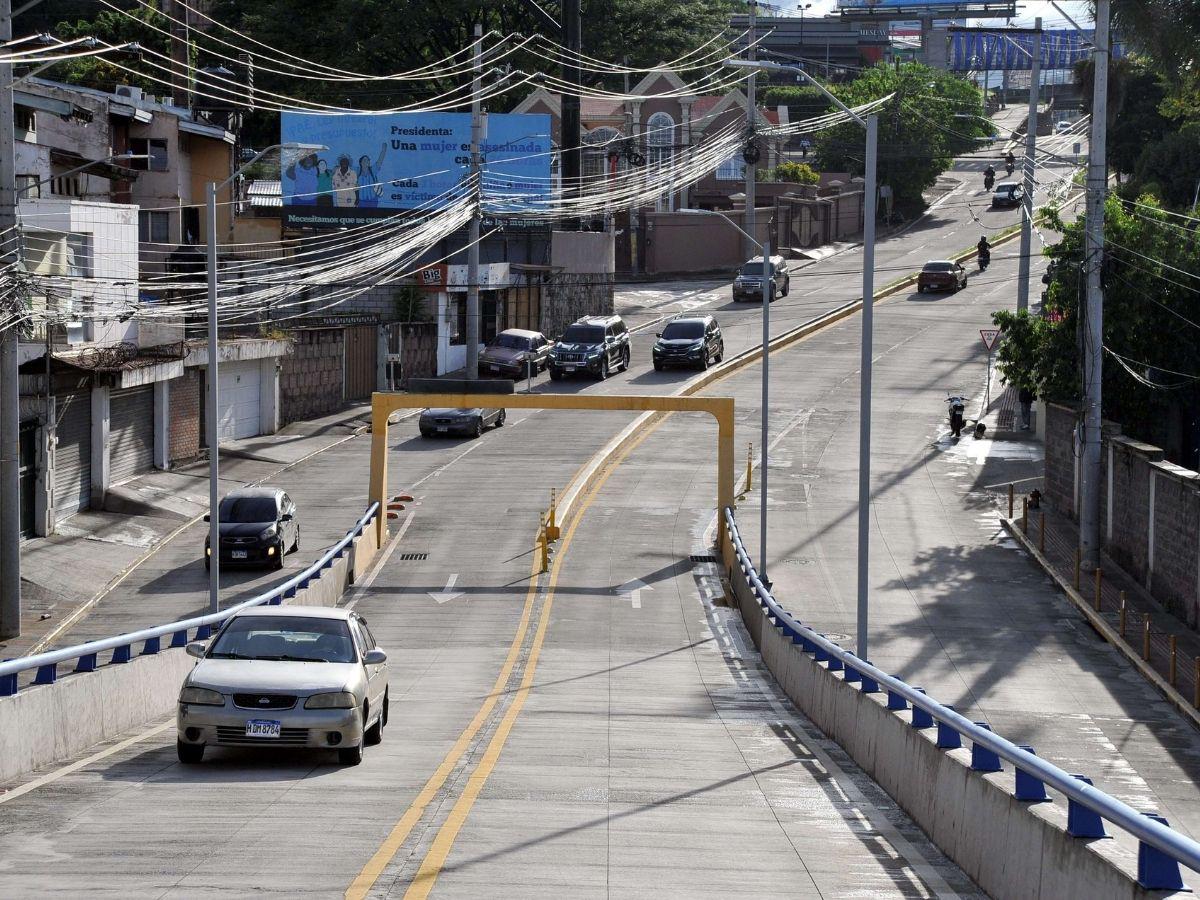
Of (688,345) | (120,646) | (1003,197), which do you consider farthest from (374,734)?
(1003,197)

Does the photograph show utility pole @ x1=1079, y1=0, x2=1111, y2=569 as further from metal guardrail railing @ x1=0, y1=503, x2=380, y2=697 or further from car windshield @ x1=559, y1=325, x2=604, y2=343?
car windshield @ x1=559, y1=325, x2=604, y2=343

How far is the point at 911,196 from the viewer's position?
110812 millimetres

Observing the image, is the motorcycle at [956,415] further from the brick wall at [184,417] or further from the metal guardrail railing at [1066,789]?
the metal guardrail railing at [1066,789]

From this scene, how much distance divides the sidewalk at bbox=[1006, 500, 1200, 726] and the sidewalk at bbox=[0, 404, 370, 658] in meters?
20.0

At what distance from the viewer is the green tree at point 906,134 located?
10775cm

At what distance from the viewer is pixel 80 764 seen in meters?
15.9

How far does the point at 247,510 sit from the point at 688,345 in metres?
26.1

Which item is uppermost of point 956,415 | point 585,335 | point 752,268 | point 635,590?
point 752,268

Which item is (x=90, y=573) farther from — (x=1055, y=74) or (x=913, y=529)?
(x=1055, y=74)

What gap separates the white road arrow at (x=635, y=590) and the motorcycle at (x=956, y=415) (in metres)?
19.2

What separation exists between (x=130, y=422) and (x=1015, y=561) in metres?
23.8

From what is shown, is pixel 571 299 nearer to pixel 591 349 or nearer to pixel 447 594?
pixel 591 349

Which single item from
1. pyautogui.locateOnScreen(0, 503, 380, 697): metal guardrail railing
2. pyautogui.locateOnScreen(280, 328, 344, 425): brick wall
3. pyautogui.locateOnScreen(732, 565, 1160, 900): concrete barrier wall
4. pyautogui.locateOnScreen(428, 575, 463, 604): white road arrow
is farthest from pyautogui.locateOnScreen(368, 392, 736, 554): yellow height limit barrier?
pyautogui.locateOnScreen(732, 565, 1160, 900): concrete barrier wall

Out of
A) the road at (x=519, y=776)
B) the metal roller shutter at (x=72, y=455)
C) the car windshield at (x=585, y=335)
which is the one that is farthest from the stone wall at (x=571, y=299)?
the metal roller shutter at (x=72, y=455)
